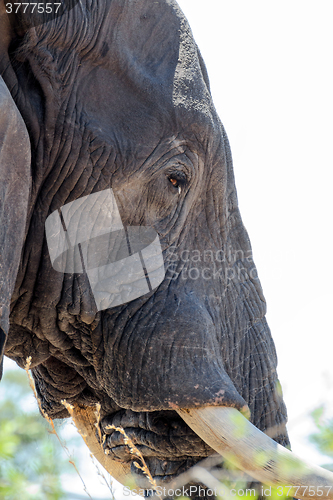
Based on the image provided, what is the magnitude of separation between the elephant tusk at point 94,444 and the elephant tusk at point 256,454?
35.4 inches

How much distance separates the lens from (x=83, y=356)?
9.01 ft

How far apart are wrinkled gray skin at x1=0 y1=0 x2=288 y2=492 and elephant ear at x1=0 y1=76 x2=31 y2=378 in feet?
0.66

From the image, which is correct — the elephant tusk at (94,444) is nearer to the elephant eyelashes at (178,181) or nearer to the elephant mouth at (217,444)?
the elephant mouth at (217,444)

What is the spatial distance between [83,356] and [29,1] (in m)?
1.37

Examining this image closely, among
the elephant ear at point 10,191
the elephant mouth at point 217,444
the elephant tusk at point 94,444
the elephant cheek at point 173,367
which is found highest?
the elephant ear at point 10,191

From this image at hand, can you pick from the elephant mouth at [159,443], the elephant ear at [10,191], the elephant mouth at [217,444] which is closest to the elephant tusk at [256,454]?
the elephant mouth at [217,444]

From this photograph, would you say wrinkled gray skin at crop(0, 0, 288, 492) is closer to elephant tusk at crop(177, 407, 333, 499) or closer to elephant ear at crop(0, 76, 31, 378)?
elephant tusk at crop(177, 407, 333, 499)

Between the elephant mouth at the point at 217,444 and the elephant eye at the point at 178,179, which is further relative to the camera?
the elephant eye at the point at 178,179

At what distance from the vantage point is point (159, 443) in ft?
8.84

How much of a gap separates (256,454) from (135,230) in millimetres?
918

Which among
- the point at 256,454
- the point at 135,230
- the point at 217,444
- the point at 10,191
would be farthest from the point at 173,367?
the point at 10,191

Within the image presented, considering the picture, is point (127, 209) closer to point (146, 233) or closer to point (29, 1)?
point (146, 233)

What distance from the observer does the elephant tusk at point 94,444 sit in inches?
125

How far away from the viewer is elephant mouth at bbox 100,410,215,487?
2.62 m
